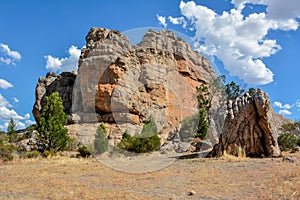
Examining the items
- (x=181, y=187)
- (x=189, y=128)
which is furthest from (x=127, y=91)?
(x=181, y=187)

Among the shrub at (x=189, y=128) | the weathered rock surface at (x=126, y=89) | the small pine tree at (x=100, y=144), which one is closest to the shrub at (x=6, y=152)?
the small pine tree at (x=100, y=144)

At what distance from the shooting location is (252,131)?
48.1 ft

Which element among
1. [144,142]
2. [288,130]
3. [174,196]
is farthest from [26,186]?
[288,130]

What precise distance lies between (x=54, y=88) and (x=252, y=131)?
1835 inches

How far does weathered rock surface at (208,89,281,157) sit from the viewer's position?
14.3 m

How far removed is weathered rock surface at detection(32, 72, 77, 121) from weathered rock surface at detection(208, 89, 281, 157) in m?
40.5

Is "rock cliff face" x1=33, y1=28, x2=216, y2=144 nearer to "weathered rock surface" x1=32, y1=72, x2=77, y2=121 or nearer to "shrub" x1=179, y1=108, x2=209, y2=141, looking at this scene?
"weathered rock surface" x1=32, y1=72, x2=77, y2=121

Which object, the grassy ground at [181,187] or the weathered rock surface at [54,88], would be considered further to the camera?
the weathered rock surface at [54,88]

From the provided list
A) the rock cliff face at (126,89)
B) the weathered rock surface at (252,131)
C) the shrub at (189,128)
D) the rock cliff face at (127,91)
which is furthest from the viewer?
the rock cliff face at (126,89)

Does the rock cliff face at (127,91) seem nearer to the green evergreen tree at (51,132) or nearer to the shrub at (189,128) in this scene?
the shrub at (189,128)

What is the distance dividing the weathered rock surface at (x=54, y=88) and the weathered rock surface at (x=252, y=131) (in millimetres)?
40475

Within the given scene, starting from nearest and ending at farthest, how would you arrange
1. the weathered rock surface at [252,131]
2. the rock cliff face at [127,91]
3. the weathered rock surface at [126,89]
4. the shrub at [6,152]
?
the weathered rock surface at [252,131]
the shrub at [6,152]
the rock cliff face at [127,91]
the weathered rock surface at [126,89]

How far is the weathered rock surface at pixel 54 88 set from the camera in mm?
52869

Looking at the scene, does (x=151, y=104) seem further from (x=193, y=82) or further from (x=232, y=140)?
(x=232, y=140)
